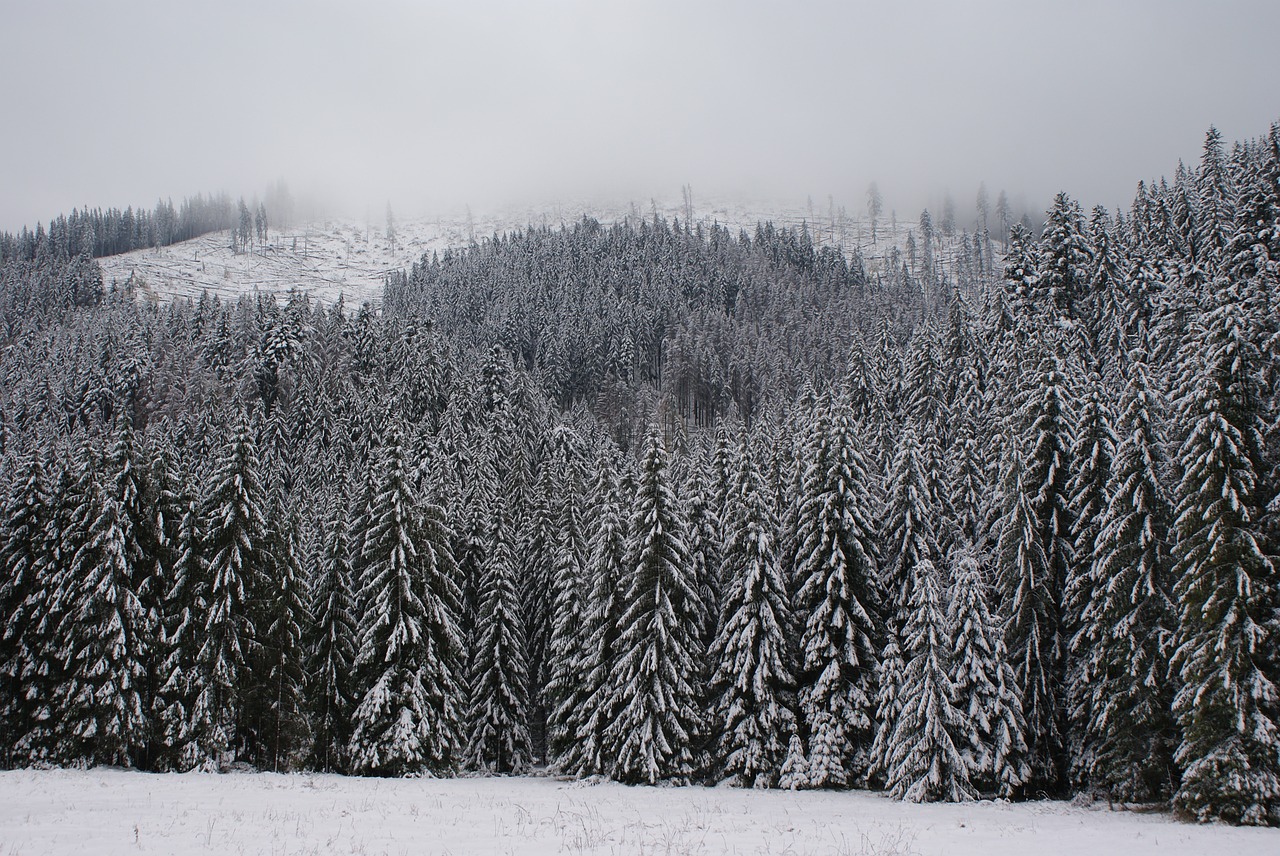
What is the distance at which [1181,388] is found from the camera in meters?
25.3

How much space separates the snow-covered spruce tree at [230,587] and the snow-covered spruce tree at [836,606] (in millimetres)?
23529

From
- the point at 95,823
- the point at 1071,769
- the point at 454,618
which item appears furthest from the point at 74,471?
the point at 1071,769

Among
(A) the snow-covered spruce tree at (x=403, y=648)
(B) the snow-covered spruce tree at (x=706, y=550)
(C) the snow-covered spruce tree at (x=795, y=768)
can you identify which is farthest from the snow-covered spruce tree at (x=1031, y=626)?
(A) the snow-covered spruce tree at (x=403, y=648)

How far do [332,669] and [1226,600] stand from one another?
33.6m

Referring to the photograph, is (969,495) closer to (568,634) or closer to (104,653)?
(568,634)

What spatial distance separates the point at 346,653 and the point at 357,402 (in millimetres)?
48384

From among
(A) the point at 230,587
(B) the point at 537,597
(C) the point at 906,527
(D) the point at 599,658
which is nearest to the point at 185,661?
(A) the point at 230,587

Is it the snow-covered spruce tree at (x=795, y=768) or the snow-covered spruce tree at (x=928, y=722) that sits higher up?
the snow-covered spruce tree at (x=928, y=722)

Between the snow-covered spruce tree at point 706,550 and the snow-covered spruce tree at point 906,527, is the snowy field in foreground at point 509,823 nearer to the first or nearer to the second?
the snow-covered spruce tree at point 906,527

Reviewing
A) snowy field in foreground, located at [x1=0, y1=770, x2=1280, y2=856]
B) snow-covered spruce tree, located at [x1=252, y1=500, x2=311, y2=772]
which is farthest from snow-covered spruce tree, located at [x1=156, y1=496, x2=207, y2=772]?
snowy field in foreground, located at [x1=0, y1=770, x2=1280, y2=856]

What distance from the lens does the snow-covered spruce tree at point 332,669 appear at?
32.0m

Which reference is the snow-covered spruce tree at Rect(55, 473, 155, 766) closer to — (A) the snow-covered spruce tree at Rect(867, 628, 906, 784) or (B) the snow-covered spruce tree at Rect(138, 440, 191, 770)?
(B) the snow-covered spruce tree at Rect(138, 440, 191, 770)

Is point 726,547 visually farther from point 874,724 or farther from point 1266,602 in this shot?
point 1266,602

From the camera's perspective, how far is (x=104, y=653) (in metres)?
28.0
